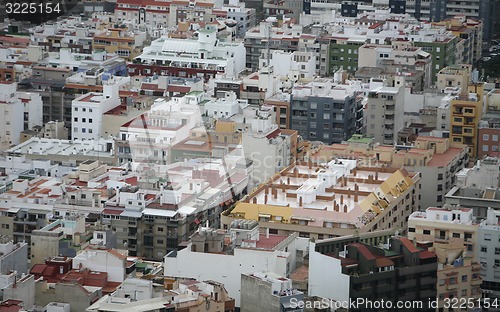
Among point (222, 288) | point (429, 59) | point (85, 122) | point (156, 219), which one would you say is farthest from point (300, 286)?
point (429, 59)

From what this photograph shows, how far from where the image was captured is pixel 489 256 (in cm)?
3706

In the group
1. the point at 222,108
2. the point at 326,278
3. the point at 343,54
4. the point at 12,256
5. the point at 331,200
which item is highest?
the point at 343,54

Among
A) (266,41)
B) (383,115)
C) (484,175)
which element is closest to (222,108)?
(383,115)

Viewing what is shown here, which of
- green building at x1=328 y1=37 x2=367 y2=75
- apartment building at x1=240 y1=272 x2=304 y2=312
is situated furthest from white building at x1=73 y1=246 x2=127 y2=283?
green building at x1=328 y1=37 x2=367 y2=75

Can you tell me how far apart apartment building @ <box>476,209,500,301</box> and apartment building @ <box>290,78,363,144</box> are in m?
11.2

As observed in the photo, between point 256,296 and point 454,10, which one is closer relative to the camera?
point 256,296

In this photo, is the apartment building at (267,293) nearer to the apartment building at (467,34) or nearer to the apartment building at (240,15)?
the apartment building at (467,34)

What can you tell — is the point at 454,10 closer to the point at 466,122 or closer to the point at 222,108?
the point at 466,122

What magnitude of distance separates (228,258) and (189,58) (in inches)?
826

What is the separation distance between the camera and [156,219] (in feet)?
127

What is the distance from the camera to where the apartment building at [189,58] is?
5469cm

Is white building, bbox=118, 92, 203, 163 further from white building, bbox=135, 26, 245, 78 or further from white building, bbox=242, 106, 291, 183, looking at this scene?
white building, bbox=135, 26, 245, 78

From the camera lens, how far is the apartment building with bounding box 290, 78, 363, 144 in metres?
47.9

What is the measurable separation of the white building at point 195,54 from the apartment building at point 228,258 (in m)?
19.3
